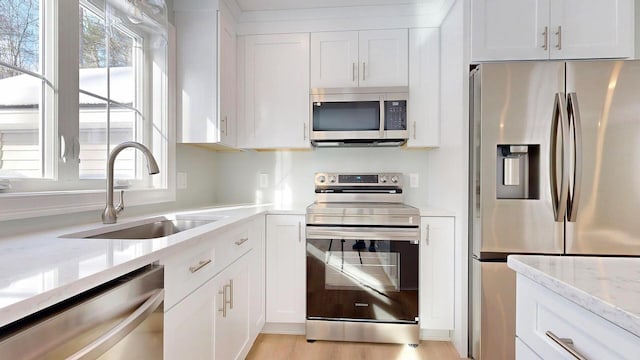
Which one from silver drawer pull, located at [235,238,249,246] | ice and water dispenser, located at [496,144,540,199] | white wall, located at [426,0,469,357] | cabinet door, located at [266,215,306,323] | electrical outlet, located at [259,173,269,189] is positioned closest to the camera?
silver drawer pull, located at [235,238,249,246]

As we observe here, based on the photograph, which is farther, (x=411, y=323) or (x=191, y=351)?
(x=411, y=323)

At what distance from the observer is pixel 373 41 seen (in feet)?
7.94

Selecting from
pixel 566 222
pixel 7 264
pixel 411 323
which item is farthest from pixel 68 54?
pixel 566 222

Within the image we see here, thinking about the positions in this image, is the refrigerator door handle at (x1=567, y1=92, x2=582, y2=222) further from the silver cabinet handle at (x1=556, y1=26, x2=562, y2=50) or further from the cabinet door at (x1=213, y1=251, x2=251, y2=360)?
the cabinet door at (x1=213, y1=251, x2=251, y2=360)

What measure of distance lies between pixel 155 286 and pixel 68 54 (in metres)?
1.16

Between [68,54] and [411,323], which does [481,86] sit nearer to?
[411,323]

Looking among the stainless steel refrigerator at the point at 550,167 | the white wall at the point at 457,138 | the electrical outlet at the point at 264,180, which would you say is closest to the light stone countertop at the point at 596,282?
the stainless steel refrigerator at the point at 550,167

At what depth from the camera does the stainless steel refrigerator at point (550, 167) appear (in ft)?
5.78

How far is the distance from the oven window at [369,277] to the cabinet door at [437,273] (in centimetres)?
8

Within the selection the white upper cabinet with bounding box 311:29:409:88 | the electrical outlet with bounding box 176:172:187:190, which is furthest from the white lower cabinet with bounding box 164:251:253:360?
the white upper cabinet with bounding box 311:29:409:88

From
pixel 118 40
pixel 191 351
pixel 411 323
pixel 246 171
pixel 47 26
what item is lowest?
pixel 411 323

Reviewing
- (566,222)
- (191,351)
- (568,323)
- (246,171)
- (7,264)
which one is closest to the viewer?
(568,323)

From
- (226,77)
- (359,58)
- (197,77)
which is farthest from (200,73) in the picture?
(359,58)

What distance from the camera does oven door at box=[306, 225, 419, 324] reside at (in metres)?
2.10
